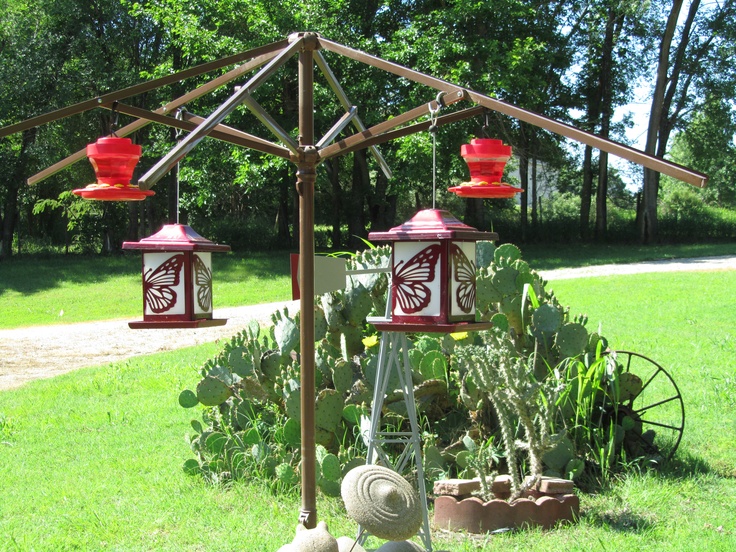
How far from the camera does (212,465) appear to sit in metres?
4.79

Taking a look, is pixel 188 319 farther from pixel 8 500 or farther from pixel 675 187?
pixel 675 187

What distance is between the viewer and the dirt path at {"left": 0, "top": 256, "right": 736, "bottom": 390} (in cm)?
1018

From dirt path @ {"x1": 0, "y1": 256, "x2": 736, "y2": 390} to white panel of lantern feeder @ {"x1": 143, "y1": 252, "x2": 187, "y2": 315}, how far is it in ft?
22.4

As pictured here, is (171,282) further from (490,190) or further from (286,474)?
(286,474)

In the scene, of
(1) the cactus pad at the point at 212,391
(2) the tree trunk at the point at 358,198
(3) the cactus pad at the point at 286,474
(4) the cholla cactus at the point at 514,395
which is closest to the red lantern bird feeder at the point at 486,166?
(4) the cholla cactus at the point at 514,395

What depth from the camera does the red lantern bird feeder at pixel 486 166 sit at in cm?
308

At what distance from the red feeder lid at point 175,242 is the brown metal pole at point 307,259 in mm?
401

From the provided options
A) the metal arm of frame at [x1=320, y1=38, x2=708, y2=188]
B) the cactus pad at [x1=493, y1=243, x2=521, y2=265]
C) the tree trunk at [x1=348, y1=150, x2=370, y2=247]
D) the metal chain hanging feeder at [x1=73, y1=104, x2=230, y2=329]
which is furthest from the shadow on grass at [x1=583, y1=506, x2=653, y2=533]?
the tree trunk at [x1=348, y1=150, x2=370, y2=247]

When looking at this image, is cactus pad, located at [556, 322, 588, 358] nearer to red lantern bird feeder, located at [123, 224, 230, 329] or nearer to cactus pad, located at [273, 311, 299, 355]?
cactus pad, located at [273, 311, 299, 355]

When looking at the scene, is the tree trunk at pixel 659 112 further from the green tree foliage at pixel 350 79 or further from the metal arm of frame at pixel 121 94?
the metal arm of frame at pixel 121 94

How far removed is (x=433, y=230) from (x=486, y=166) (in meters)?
0.48

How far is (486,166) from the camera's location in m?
3.12

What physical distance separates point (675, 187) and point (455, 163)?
31.9 metres

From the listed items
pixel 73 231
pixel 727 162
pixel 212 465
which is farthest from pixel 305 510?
pixel 727 162
